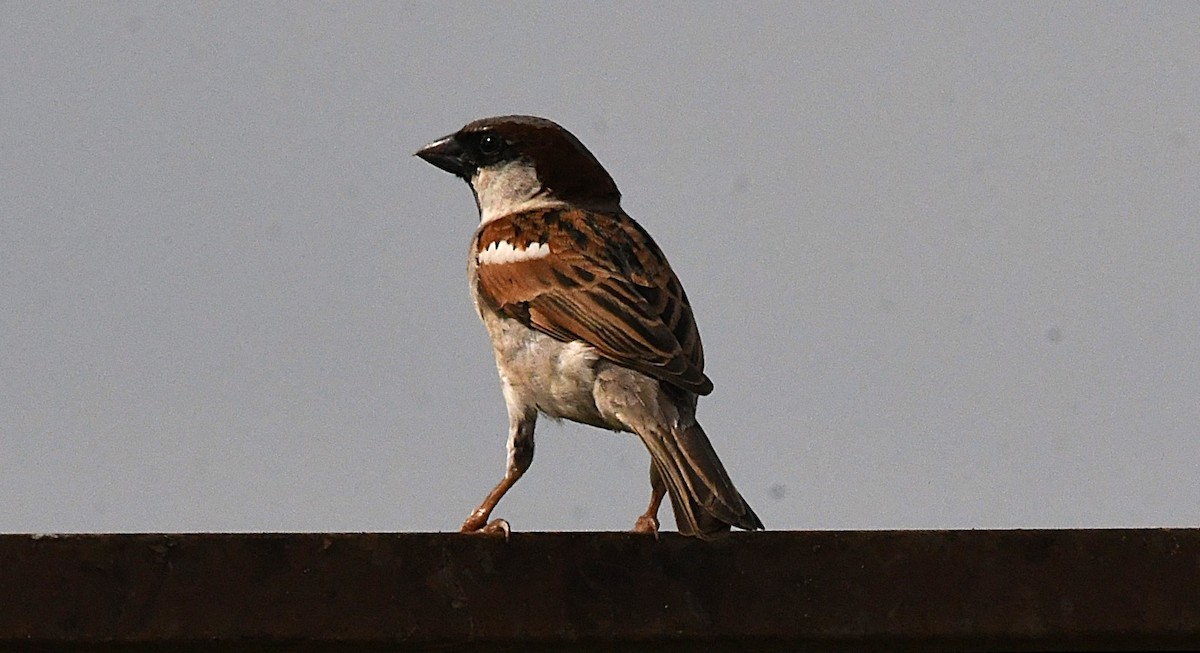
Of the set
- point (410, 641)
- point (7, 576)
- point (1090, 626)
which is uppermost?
point (7, 576)

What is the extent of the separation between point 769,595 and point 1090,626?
2.07 feet

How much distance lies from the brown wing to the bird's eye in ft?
1.58

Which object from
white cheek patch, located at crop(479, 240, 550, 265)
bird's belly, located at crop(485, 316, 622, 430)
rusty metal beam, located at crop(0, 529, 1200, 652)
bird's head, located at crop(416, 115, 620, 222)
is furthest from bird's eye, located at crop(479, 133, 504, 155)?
A: rusty metal beam, located at crop(0, 529, 1200, 652)

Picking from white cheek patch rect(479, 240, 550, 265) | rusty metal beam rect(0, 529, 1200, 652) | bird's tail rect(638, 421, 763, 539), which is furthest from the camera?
white cheek patch rect(479, 240, 550, 265)

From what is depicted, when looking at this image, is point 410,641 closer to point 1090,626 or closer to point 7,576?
point 7,576

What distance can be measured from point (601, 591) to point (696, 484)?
1.31 meters

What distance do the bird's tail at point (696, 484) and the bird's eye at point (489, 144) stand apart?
2164mm

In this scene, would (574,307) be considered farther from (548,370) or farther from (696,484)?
(696,484)

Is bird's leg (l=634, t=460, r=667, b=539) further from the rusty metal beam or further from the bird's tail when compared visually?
the rusty metal beam

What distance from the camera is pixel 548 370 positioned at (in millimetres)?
5773

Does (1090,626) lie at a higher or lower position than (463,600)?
lower

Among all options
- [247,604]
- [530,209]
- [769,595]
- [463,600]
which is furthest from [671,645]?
[530,209]

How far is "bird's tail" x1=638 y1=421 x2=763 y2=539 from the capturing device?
413 centimetres

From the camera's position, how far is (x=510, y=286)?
6102 mm
